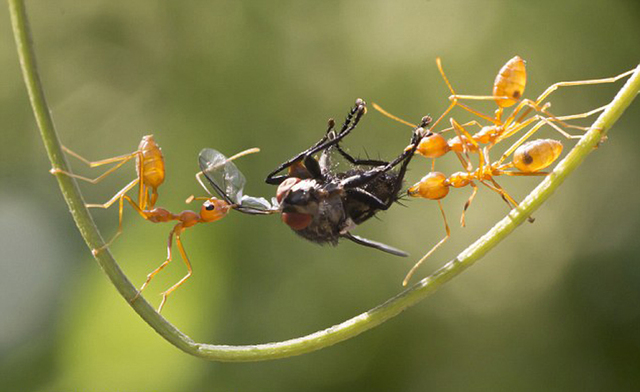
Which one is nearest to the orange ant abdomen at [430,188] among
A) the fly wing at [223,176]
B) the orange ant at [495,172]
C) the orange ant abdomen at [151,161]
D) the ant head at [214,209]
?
the orange ant at [495,172]

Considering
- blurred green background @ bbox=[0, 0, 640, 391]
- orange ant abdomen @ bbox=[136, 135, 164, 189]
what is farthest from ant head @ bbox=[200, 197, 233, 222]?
blurred green background @ bbox=[0, 0, 640, 391]

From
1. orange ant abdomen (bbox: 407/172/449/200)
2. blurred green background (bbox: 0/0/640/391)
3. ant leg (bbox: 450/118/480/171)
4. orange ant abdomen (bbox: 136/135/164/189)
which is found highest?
orange ant abdomen (bbox: 136/135/164/189)

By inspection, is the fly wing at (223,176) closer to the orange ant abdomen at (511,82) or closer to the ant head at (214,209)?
the ant head at (214,209)

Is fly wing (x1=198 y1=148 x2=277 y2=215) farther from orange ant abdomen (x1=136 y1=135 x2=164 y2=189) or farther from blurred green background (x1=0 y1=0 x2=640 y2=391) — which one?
blurred green background (x1=0 y1=0 x2=640 y2=391)

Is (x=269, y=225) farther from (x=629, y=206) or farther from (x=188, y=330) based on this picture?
(x=629, y=206)

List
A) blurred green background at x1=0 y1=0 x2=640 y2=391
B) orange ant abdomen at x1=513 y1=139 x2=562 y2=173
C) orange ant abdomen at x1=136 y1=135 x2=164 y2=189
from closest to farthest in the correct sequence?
1. orange ant abdomen at x1=513 y1=139 x2=562 y2=173
2. orange ant abdomen at x1=136 y1=135 x2=164 y2=189
3. blurred green background at x1=0 y1=0 x2=640 y2=391

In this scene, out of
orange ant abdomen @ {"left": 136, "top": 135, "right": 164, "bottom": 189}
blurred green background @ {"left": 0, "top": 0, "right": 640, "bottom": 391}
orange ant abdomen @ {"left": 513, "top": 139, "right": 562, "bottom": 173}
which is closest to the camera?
orange ant abdomen @ {"left": 513, "top": 139, "right": 562, "bottom": 173}

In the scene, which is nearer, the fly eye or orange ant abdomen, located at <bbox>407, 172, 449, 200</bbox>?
the fly eye
